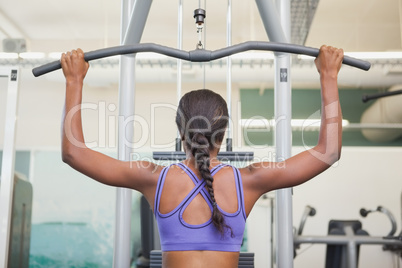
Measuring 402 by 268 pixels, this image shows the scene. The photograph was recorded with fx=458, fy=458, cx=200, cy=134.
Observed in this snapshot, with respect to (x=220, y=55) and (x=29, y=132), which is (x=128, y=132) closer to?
(x=220, y=55)

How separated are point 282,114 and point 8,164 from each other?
1964 millimetres

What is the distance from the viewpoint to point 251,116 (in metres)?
6.64

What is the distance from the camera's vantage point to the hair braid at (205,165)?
4.26 feet

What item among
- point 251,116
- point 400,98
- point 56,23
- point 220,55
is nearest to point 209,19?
point 251,116

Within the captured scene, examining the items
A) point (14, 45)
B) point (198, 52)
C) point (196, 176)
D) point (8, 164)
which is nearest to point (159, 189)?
point (196, 176)

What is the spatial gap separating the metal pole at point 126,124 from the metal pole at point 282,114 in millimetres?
506

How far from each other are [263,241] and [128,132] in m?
3.74

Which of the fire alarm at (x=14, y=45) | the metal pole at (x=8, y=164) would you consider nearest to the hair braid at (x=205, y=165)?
the metal pole at (x=8, y=164)

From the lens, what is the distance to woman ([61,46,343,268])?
132cm

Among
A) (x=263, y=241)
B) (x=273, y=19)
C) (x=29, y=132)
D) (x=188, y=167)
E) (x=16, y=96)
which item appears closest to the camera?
(x=188, y=167)

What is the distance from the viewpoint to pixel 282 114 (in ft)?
6.63

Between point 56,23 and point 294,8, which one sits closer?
point 294,8

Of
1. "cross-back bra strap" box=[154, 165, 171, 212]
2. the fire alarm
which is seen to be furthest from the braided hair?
the fire alarm

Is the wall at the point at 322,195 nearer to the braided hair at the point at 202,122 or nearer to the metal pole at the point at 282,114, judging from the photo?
the metal pole at the point at 282,114
